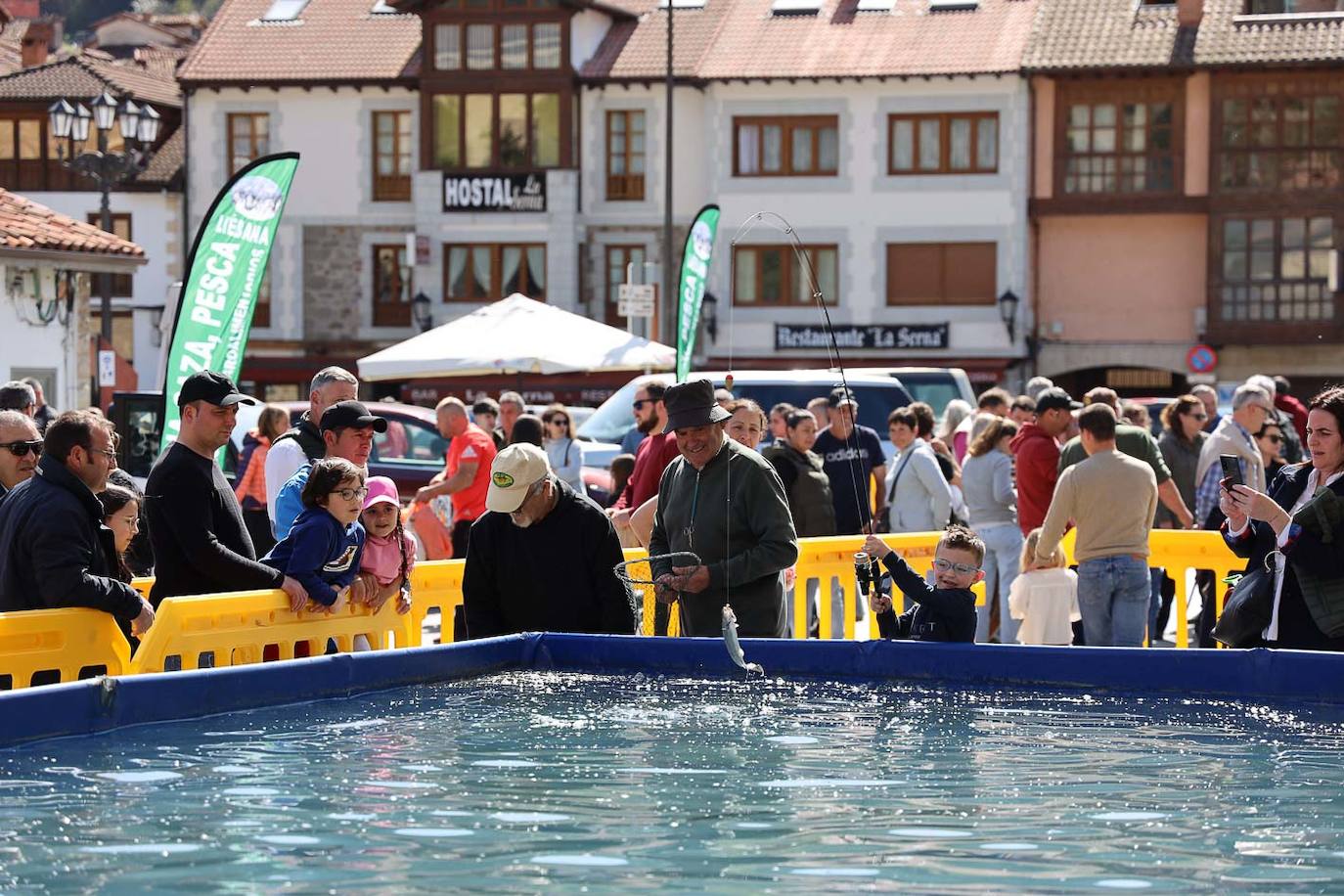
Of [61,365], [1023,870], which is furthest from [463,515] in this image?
[61,365]

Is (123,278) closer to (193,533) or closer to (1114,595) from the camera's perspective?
(1114,595)

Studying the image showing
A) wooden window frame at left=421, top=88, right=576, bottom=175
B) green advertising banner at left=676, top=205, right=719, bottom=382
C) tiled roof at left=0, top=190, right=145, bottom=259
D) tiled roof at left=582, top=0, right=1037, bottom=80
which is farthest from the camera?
wooden window frame at left=421, top=88, right=576, bottom=175

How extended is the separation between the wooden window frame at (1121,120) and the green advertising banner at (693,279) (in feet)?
73.7

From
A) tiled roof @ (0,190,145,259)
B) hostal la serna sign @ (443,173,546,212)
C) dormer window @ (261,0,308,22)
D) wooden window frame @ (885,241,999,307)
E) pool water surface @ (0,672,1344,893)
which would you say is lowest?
pool water surface @ (0,672,1344,893)

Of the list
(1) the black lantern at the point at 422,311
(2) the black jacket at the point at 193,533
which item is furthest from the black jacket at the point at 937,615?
(1) the black lantern at the point at 422,311

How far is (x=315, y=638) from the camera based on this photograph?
843 centimetres

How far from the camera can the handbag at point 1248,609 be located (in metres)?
7.98

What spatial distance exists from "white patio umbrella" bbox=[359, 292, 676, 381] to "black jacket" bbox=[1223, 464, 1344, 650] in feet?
47.9

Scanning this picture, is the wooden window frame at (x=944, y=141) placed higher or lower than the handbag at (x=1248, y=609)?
higher

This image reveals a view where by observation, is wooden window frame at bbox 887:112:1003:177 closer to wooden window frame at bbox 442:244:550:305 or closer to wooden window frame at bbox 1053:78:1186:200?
wooden window frame at bbox 1053:78:1186:200

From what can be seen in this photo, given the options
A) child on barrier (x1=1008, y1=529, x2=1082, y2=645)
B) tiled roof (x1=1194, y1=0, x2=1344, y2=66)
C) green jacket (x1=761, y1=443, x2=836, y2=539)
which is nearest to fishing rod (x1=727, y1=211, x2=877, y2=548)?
green jacket (x1=761, y1=443, x2=836, y2=539)

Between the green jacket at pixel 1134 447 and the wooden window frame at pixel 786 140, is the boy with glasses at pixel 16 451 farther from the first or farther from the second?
the wooden window frame at pixel 786 140

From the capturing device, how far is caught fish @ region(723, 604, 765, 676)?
783 cm

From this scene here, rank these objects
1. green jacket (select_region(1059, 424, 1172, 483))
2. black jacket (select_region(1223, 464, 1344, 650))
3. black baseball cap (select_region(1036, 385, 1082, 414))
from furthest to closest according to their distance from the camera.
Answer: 1. black baseball cap (select_region(1036, 385, 1082, 414))
2. green jacket (select_region(1059, 424, 1172, 483))
3. black jacket (select_region(1223, 464, 1344, 650))
